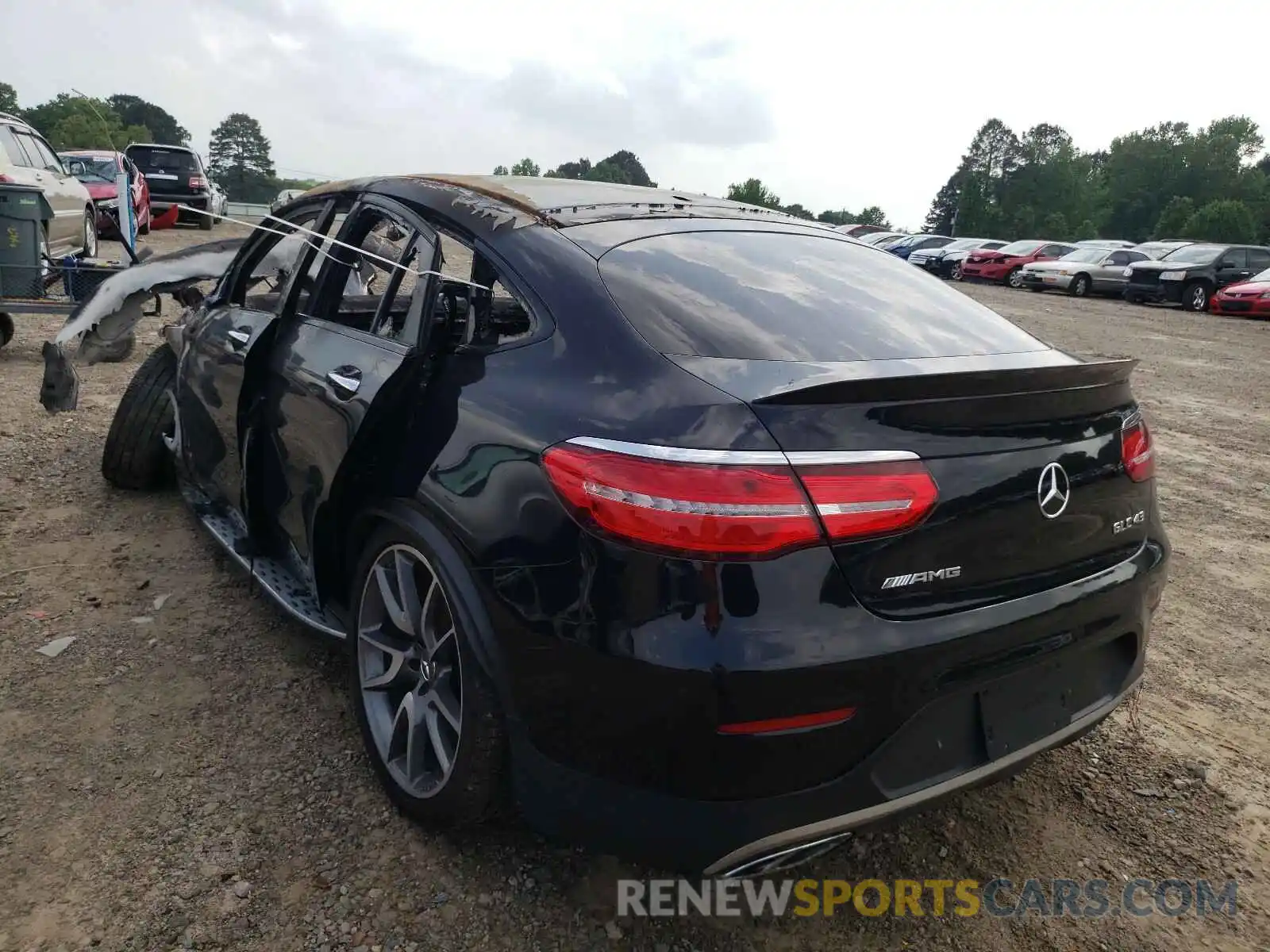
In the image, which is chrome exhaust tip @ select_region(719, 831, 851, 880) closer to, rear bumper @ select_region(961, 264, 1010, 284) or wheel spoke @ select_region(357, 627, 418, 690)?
wheel spoke @ select_region(357, 627, 418, 690)

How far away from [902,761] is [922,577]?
0.36 m

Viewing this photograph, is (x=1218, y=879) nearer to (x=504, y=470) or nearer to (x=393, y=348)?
(x=504, y=470)

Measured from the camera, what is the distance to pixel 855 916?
2.18 meters

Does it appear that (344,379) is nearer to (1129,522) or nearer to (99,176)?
(1129,522)

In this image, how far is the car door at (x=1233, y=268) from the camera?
20438 mm

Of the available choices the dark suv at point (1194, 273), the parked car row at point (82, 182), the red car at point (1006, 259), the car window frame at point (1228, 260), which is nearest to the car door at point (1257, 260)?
the dark suv at point (1194, 273)

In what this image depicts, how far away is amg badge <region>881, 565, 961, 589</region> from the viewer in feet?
5.79

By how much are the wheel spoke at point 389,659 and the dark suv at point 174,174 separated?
1884 centimetres

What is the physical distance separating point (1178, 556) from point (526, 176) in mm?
3501

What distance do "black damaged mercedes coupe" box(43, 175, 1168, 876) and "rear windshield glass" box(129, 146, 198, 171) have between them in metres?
19.6

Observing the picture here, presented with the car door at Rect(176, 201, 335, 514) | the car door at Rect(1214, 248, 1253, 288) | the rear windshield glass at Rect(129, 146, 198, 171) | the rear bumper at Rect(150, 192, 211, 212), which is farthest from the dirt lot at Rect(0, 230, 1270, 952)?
the car door at Rect(1214, 248, 1253, 288)

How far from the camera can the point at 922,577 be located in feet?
5.89

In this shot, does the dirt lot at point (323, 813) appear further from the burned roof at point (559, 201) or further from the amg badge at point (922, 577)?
the burned roof at point (559, 201)

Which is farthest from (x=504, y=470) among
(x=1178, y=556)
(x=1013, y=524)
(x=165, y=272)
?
(x=1178, y=556)
